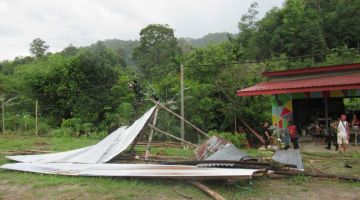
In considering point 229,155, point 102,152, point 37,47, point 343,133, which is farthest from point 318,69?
point 37,47

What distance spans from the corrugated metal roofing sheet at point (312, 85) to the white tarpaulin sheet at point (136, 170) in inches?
266

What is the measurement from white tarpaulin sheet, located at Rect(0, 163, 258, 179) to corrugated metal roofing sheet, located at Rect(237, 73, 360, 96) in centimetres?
675

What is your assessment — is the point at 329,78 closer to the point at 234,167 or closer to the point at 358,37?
the point at 234,167

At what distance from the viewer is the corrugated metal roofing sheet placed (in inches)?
468

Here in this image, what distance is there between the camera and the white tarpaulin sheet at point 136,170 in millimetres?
6617

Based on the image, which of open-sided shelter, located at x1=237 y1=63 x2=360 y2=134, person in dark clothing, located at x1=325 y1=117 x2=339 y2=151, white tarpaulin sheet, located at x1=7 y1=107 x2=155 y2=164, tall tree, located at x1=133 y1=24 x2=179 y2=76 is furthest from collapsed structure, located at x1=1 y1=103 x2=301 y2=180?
tall tree, located at x1=133 y1=24 x2=179 y2=76

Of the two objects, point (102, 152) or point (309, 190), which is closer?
point (309, 190)

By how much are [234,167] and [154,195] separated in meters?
1.81

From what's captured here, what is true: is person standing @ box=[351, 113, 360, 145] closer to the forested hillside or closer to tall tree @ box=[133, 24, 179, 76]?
the forested hillside

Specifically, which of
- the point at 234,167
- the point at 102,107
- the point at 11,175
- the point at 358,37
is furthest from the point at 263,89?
the point at 358,37

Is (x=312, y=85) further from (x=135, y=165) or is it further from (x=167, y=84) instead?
(x=167, y=84)

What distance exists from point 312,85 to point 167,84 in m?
9.64

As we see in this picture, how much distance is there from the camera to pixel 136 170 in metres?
7.76

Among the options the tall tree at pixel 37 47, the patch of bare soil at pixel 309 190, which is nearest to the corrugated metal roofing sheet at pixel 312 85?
the patch of bare soil at pixel 309 190
